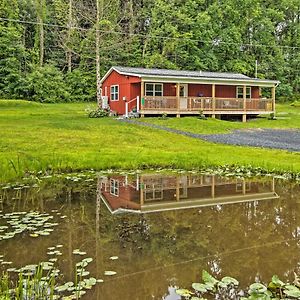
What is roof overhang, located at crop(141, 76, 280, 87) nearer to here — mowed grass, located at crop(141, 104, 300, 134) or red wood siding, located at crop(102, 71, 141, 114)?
red wood siding, located at crop(102, 71, 141, 114)

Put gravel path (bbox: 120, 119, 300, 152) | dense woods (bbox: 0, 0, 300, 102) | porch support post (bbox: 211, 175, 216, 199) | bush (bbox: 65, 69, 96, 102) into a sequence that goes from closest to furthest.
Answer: porch support post (bbox: 211, 175, 216, 199), gravel path (bbox: 120, 119, 300, 152), dense woods (bbox: 0, 0, 300, 102), bush (bbox: 65, 69, 96, 102)

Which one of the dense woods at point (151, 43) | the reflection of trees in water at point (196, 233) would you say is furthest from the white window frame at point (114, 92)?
the reflection of trees in water at point (196, 233)

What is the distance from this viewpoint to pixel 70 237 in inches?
213

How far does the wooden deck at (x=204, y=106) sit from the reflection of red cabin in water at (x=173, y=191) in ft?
47.3

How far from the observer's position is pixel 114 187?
8.74 m

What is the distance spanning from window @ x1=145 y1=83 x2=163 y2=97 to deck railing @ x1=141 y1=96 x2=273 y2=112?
172cm

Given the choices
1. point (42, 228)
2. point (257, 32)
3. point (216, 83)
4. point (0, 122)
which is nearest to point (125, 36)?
point (257, 32)

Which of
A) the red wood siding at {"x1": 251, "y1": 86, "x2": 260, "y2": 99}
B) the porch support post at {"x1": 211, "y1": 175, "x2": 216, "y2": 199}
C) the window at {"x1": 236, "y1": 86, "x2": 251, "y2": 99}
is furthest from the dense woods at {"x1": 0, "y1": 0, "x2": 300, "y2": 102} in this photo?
the porch support post at {"x1": 211, "y1": 175, "x2": 216, "y2": 199}

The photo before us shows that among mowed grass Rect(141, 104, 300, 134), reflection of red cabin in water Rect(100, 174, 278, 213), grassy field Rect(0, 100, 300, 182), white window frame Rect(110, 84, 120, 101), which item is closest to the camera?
reflection of red cabin in water Rect(100, 174, 278, 213)

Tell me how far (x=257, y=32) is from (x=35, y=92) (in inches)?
972

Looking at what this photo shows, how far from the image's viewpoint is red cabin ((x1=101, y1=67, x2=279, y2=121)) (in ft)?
80.3

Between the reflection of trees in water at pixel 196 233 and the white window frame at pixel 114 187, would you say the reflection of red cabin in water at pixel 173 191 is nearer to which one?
the white window frame at pixel 114 187

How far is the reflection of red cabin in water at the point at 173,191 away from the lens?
7.35m

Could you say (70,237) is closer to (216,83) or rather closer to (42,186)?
(42,186)
